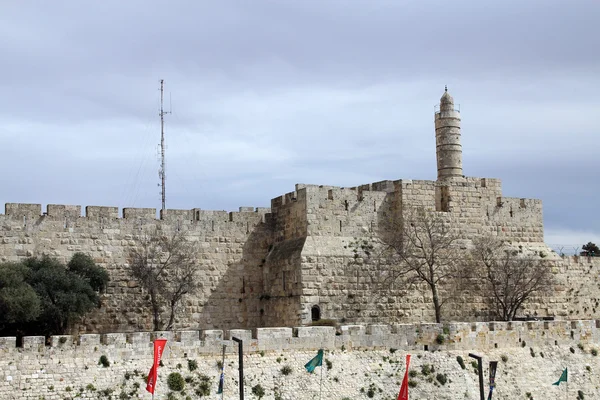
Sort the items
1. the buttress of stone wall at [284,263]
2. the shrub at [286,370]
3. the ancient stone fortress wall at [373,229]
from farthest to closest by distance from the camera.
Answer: the buttress of stone wall at [284,263]
the ancient stone fortress wall at [373,229]
the shrub at [286,370]

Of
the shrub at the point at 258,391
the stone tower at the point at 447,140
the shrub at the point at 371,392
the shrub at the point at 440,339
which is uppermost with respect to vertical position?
the stone tower at the point at 447,140

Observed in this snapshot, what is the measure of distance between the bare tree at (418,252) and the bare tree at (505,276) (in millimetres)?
1018

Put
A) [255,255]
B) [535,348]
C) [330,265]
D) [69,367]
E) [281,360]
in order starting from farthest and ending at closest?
1. [255,255]
2. [330,265]
3. [535,348]
4. [281,360]
5. [69,367]

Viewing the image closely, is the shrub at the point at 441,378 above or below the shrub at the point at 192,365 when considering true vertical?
below

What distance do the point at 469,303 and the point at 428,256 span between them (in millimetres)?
2217

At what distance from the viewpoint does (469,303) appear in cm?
3197

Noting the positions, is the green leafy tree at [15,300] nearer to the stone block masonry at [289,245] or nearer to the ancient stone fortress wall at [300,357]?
the stone block masonry at [289,245]

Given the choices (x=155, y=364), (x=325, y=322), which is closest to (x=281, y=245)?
(x=325, y=322)

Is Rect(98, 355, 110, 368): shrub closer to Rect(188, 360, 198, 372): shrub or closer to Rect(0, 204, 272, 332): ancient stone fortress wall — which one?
Rect(188, 360, 198, 372): shrub

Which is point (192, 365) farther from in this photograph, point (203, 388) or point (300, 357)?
point (300, 357)

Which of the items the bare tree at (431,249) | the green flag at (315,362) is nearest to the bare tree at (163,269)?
the bare tree at (431,249)

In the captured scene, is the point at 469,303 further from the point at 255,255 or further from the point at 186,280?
the point at 186,280

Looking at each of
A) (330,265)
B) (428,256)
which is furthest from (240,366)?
(428,256)

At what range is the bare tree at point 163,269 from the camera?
1171 inches
